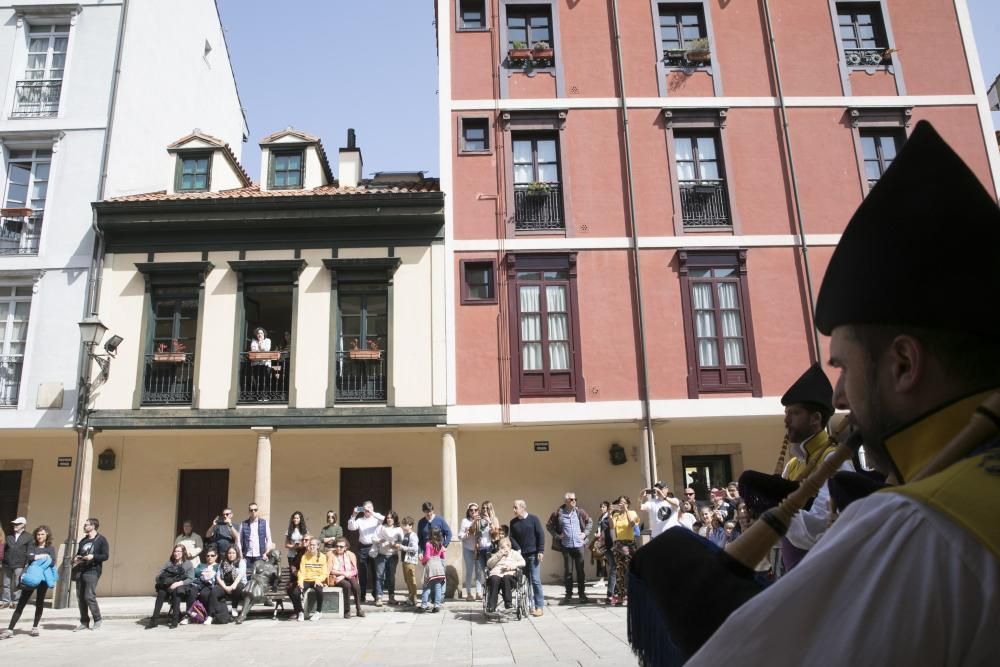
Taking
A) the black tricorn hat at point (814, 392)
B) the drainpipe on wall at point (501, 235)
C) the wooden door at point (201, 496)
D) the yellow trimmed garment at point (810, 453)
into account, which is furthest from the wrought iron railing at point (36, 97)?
the yellow trimmed garment at point (810, 453)

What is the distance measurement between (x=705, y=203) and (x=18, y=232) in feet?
55.6

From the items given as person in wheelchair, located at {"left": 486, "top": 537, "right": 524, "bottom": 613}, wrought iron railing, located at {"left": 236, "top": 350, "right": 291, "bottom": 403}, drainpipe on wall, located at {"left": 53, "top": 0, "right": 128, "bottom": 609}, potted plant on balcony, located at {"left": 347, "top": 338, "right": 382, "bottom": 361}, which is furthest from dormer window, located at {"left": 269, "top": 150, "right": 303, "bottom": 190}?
person in wheelchair, located at {"left": 486, "top": 537, "right": 524, "bottom": 613}

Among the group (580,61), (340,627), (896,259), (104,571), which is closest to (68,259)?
(104,571)

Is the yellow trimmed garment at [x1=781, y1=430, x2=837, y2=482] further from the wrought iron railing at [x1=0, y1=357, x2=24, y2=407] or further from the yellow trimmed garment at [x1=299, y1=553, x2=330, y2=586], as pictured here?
the wrought iron railing at [x1=0, y1=357, x2=24, y2=407]

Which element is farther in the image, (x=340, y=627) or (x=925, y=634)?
(x=340, y=627)

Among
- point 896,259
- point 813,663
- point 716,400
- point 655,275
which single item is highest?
point 655,275

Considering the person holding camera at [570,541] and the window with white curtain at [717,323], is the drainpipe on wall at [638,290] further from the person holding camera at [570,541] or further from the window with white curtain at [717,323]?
the person holding camera at [570,541]

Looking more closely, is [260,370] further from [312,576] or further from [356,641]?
[356,641]

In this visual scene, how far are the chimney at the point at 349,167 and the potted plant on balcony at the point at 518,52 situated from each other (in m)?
4.85

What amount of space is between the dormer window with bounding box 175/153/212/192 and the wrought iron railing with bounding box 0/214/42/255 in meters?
3.46

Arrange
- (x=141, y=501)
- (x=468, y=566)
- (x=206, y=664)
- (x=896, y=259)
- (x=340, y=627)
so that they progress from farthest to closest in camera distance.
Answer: (x=141, y=501) < (x=468, y=566) < (x=340, y=627) < (x=206, y=664) < (x=896, y=259)

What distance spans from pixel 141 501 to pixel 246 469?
2600 mm

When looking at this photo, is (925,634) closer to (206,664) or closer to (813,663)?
(813,663)

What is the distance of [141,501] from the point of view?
17.3 m
